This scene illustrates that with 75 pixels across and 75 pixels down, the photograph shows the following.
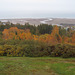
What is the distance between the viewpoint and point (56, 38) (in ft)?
64.6

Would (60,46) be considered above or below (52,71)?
above

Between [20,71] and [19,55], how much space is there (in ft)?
13.2

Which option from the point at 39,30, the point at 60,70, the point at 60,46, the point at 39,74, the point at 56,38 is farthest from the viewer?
the point at 39,30

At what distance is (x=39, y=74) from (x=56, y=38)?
567 inches

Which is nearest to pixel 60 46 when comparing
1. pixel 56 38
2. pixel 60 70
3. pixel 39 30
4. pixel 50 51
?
pixel 50 51

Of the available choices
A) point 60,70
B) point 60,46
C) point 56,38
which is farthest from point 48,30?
point 60,70

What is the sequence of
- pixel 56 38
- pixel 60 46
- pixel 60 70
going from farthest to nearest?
1. pixel 56 38
2. pixel 60 46
3. pixel 60 70

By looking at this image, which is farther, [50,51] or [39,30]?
[39,30]

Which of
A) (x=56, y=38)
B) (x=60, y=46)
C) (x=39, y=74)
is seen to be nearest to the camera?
(x=39, y=74)

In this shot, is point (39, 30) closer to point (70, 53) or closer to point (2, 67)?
point (70, 53)

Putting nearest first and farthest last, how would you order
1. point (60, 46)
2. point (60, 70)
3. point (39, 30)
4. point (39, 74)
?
point (39, 74) → point (60, 70) → point (60, 46) → point (39, 30)

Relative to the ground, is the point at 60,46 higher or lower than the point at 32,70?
higher

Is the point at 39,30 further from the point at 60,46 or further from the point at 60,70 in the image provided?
the point at 60,70

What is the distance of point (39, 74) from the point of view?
19.4 feet
